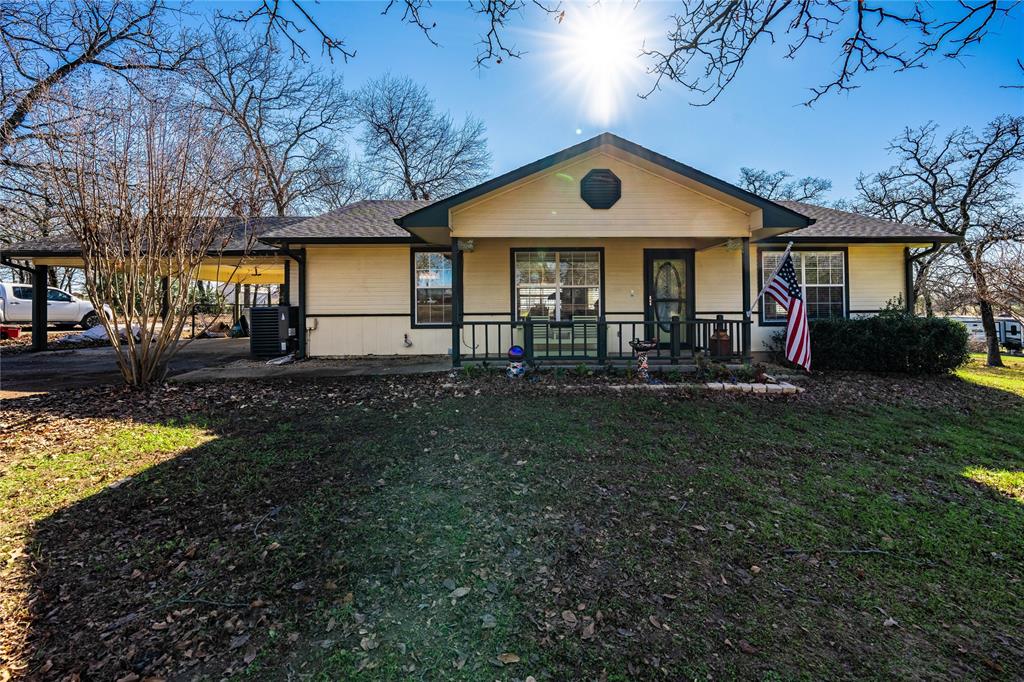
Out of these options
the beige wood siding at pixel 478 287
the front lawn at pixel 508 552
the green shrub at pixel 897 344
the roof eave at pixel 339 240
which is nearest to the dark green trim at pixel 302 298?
the beige wood siding at pixel 478 287

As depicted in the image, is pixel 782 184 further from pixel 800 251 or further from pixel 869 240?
pixel 800 251

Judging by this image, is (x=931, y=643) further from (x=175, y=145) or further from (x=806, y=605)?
(x=175, y=145)

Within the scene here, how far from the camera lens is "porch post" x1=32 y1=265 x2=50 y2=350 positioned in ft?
40.0

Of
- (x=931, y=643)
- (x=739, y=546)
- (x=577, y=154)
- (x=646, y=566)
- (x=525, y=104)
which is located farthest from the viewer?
(x=577, y=154)

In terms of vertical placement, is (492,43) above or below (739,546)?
above

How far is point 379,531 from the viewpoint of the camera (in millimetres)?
2965

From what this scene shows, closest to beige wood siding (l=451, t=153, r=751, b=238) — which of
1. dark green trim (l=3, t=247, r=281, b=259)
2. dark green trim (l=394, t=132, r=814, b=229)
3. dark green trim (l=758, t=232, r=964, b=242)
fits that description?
dark green trim (l=394, t=132, r=814, b=229)

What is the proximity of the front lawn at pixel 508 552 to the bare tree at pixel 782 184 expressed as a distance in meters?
29.9

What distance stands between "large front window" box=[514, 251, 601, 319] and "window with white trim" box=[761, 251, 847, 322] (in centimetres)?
406

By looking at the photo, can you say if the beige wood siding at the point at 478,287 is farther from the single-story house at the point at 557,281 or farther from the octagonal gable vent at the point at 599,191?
the octagonal gable vent at the point at 599,191

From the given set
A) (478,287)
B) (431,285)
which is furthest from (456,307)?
(431,285)

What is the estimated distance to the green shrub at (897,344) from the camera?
28.0ft

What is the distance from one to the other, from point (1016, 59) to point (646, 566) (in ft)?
12.0

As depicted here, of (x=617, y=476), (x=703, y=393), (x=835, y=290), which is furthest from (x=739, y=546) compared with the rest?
(x=835, y=290)
